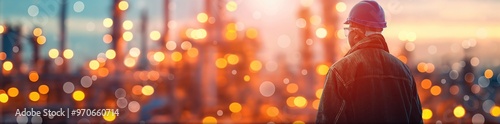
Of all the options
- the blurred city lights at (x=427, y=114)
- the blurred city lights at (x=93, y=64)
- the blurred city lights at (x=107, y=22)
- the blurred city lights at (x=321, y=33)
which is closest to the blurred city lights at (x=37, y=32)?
the blurred city lights at (x=107, y=22)

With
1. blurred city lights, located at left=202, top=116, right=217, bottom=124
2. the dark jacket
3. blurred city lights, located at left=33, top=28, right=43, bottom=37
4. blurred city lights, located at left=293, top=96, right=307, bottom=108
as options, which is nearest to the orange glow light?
blurred city lights, located at left=293, top=96, right=307, bottom=108

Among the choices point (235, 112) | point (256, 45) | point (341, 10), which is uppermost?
point (341, 10)

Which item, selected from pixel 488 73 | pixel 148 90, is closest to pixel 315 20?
pixel 148 90

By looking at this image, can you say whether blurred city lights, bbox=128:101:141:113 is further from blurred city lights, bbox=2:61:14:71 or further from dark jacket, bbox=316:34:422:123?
dark jacket, bbox=316:34:422:123

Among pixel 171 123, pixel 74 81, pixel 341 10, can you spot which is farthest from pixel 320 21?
pixel 74 81

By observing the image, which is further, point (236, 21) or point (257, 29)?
point (257, 29)

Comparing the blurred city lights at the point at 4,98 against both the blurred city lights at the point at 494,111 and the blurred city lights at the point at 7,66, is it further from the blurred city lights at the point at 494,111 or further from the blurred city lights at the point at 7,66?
the blurred city lights at the point at 494,111

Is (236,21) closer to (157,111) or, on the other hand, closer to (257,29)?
(257,29)

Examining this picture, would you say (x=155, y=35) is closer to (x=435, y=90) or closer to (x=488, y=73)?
(x=435, y=90)
